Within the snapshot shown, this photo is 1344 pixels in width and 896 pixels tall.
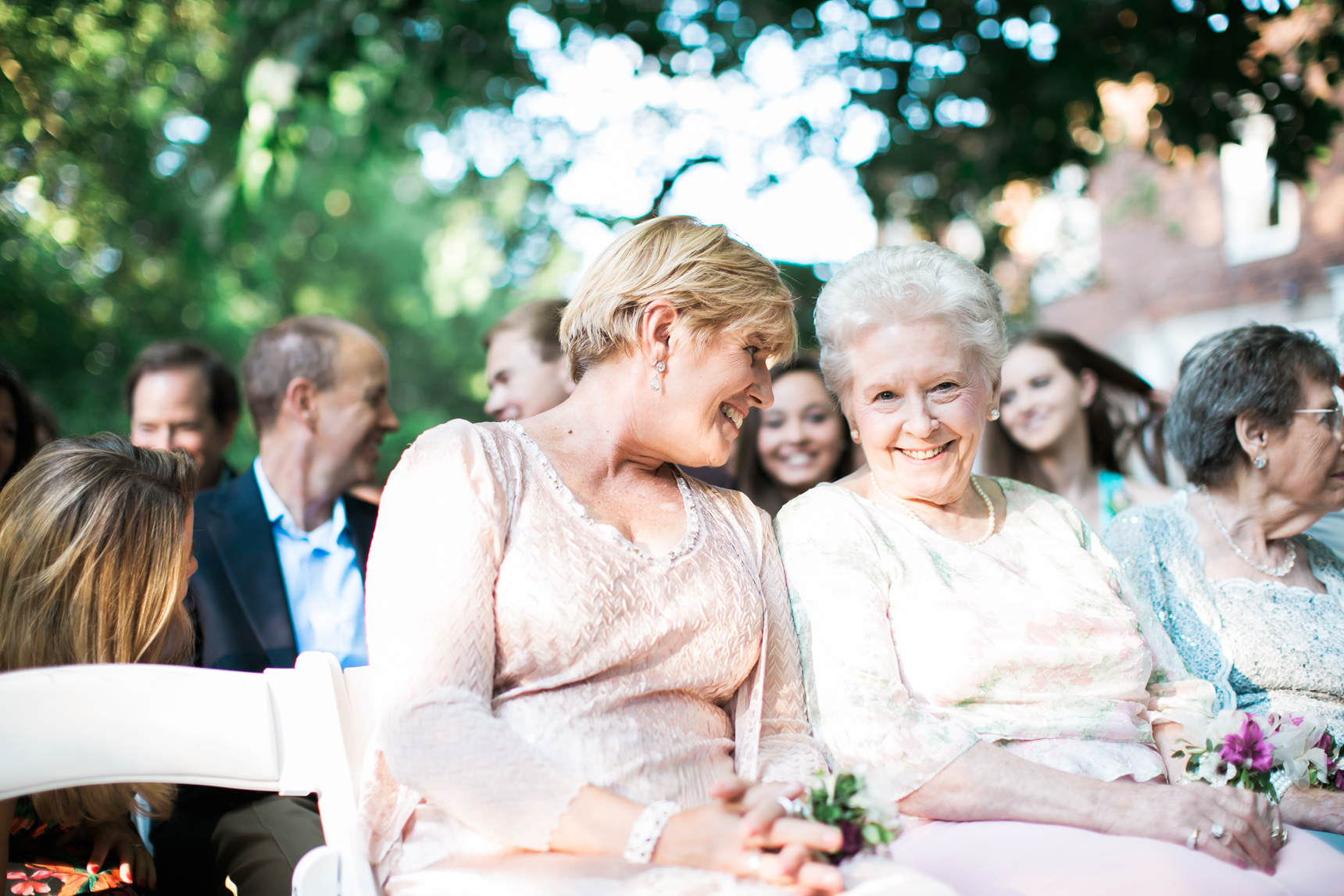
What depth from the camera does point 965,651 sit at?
2.16m

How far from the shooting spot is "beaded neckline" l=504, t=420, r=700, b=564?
2027mm

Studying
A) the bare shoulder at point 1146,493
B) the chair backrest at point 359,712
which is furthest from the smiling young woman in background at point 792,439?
the chair backrest at point 359,712

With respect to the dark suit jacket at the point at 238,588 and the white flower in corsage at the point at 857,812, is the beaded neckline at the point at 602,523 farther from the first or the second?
the dark suit jacket at the point at 238,588

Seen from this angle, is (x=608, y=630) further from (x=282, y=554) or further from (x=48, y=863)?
(x=282, y=554)

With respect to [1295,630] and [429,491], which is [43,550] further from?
[1295,630]

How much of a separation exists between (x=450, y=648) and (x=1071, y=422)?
151 inches

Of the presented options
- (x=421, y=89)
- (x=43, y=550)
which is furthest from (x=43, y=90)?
(x=43, y=550)

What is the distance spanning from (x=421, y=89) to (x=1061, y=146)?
3.70 meters

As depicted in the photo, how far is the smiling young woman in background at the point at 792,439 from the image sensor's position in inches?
171

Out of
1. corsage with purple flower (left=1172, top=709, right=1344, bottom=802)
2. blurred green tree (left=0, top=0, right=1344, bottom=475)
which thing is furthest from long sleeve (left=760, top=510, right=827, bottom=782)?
blurred green tree (left=0, top=0, right=1344, bottom=475)

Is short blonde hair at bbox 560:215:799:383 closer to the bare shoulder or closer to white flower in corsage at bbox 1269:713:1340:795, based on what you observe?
white flower in corsage at bbox 1269:713:1340:795

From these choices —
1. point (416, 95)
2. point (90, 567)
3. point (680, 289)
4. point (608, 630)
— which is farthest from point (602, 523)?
point (416, 95)

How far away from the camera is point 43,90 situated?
4.93 metres

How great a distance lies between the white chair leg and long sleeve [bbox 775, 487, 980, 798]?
1.01 m
